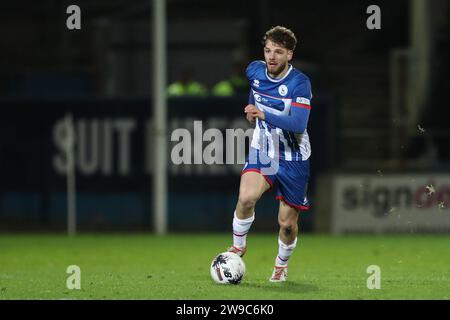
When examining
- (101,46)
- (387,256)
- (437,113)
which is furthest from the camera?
(101,46)

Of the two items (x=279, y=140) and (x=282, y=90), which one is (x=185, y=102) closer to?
(x=279, y=140)

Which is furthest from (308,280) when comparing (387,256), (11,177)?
(11,177)

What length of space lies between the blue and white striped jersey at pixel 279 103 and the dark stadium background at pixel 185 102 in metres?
7.96

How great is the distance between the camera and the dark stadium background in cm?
1988

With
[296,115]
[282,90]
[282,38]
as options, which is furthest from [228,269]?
[282,38]

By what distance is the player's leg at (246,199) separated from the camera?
36.5 feet

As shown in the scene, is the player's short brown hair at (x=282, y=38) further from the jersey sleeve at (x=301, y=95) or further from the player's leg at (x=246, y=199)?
the player's leg at (x=246, y=199)

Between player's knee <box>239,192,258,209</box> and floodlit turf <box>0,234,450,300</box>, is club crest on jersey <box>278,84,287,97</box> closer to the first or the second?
player's knee <box>239,192,258,209</box>

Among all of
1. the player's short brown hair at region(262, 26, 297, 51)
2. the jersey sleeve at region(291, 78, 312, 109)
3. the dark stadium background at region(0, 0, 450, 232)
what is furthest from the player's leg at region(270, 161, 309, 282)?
the dark stadium background at region(0, 0, 450, 232)

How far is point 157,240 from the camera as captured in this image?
1855 cm

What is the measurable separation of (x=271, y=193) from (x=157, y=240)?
2010mm

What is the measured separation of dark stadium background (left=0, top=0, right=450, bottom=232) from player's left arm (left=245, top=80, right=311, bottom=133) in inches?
323

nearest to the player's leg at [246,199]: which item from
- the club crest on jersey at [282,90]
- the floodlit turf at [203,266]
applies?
the floodlit turf at [203,266]
